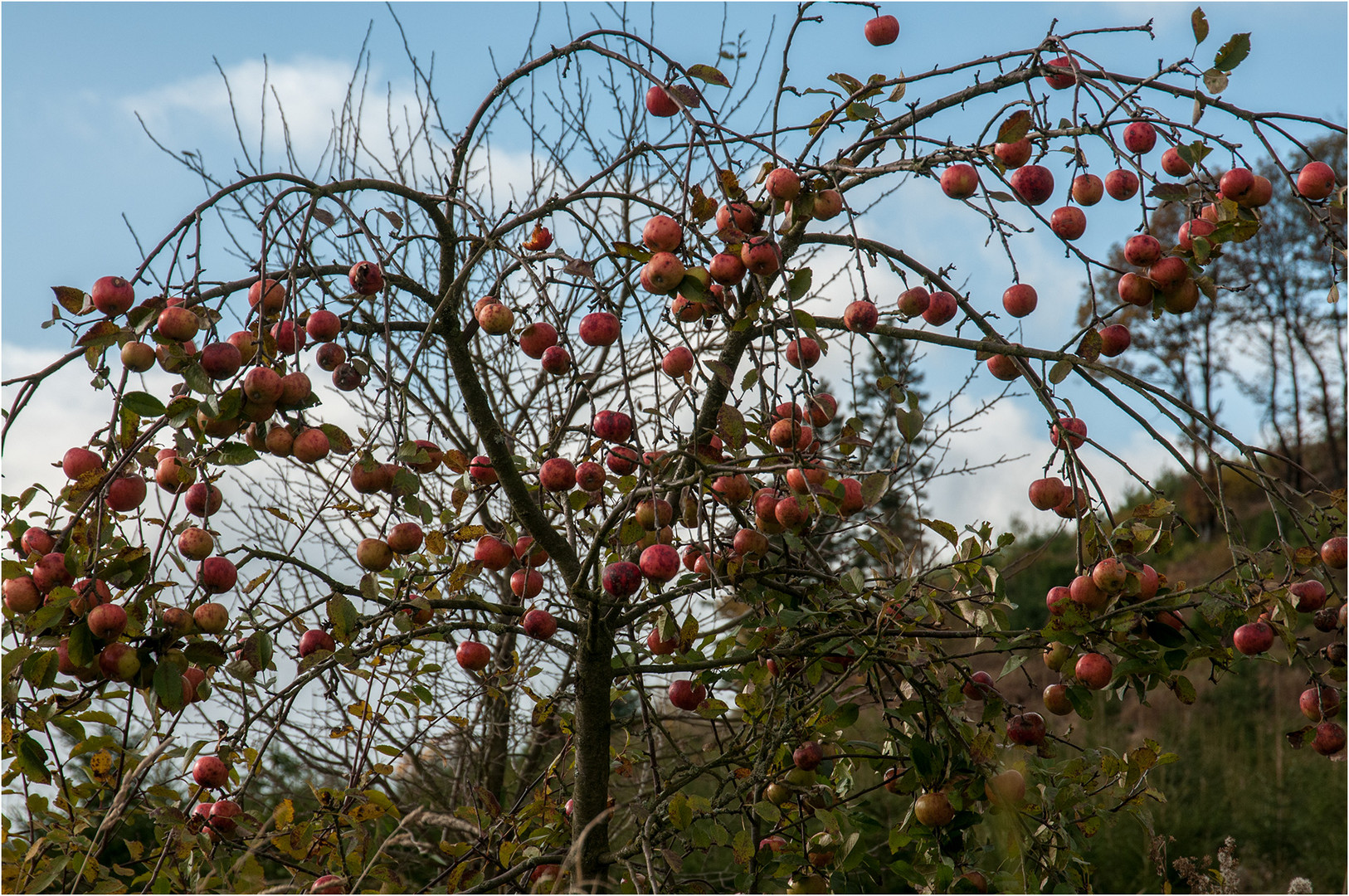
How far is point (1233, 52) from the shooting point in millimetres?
1702

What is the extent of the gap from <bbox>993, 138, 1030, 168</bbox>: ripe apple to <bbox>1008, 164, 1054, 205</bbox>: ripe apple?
25 millimetres

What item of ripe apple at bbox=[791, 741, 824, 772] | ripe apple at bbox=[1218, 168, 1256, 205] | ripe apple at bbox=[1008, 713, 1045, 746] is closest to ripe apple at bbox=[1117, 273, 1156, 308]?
ripe apple at bbox=[1218, 168, 1256, 205]

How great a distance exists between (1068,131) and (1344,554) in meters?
0.87

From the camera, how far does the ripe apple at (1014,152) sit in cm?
174

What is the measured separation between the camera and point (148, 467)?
1617 millimetres

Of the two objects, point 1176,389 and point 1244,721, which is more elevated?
point 1176,389

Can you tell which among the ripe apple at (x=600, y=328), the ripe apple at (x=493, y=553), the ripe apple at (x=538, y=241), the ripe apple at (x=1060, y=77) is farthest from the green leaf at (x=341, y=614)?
the ripe apple at (x=1060, y=77)

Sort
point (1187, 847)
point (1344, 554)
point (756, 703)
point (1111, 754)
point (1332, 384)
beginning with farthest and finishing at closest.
A: point (1332, 384) → point (1187, 847) → point (756, 703) → point (1111, 754) → point (1344, 554)

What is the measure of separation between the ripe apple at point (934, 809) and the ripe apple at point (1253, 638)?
0.59 m

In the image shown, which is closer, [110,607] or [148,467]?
[110,607]

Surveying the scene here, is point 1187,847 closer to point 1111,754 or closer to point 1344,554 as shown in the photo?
point 1111,754

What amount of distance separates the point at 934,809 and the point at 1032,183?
3.88 feet

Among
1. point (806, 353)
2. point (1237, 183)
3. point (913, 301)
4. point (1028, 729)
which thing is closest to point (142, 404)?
point (806, 353)

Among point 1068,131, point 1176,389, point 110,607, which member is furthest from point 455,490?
point 1176,389
